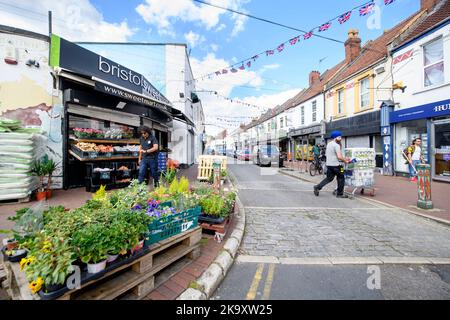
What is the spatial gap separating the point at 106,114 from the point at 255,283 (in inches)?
301

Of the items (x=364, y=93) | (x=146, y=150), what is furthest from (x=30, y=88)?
(x=364, y=93)

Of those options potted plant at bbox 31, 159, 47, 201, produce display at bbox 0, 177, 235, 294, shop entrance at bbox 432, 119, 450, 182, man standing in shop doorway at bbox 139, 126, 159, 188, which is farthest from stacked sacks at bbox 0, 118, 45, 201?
shop entrance at bbox 432, 119, 450, 182

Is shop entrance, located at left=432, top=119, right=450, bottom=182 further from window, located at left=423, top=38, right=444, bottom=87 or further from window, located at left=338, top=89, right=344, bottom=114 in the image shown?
window, located at left=338, top=89, right=344, bottom=114

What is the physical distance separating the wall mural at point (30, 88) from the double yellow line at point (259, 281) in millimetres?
6630

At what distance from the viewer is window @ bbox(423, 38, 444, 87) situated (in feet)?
28.8

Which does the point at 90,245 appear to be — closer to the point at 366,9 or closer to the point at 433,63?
the point at 366,9

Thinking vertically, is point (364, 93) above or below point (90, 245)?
above

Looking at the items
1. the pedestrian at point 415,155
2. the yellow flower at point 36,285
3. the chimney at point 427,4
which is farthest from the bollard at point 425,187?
the chimney at point 427,4

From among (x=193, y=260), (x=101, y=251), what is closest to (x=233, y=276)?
(x=193, y=260)

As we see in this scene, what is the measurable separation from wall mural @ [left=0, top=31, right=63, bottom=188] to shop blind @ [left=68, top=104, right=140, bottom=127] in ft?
1.42

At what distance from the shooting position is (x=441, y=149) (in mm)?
8859

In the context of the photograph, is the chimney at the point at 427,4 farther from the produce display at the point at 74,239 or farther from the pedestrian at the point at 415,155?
the produce display at the point at 74,239

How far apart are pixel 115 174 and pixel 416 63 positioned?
13.8m
